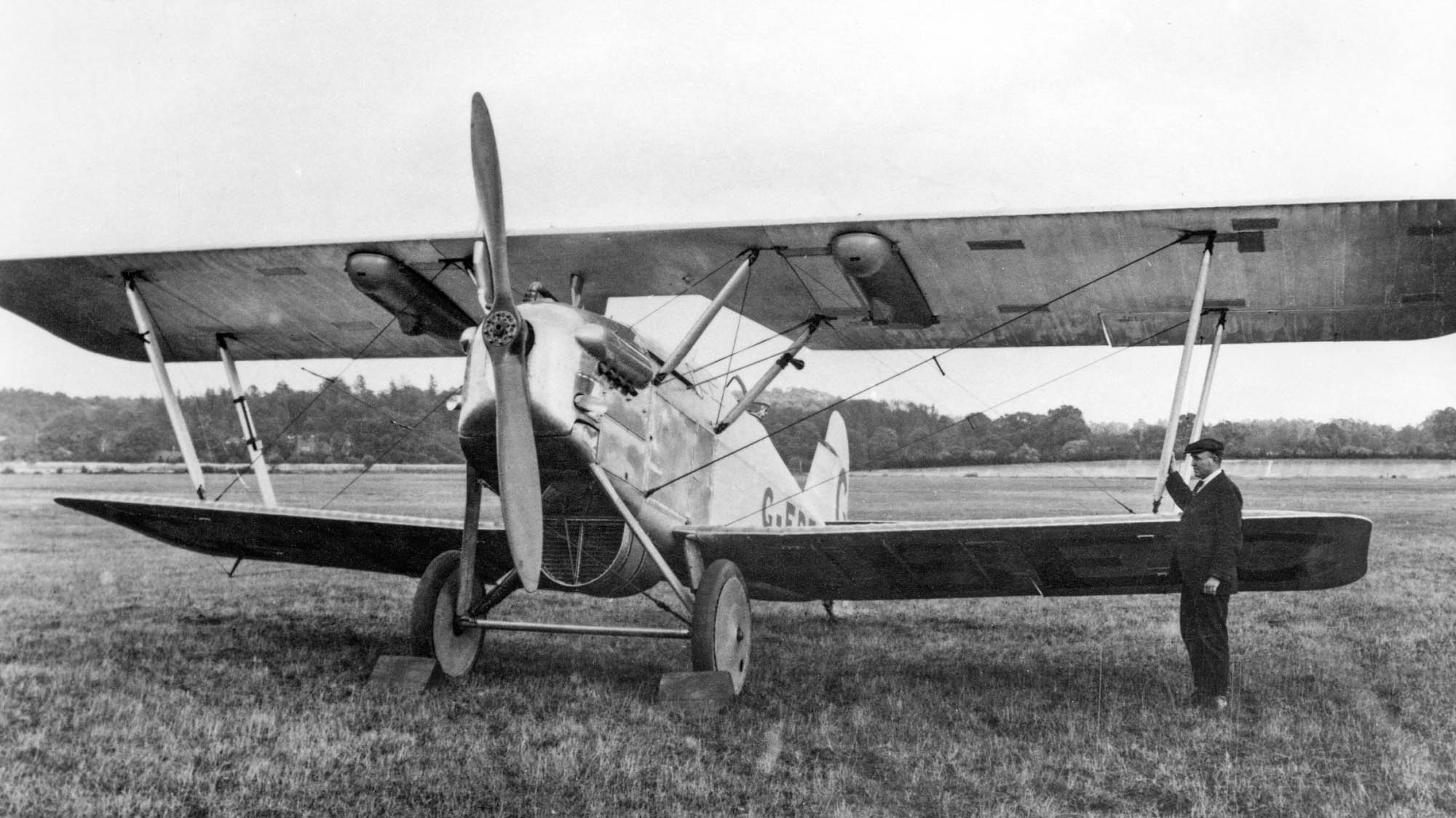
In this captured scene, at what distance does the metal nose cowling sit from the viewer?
4312 mm

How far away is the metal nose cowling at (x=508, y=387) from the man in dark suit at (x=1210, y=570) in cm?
328

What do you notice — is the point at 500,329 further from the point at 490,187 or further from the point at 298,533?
the point at 298,533

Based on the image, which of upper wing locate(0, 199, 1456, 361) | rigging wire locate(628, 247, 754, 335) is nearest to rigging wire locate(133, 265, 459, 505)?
upper wing locate(0, 199, 1456, 361)

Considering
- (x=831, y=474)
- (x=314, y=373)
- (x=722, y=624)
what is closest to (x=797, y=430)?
(x=831, y=474)

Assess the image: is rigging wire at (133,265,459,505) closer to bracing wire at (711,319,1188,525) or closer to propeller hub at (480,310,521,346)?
propeller hub at (480,310,521,346)

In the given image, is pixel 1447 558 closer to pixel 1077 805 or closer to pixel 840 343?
pixel 840 343

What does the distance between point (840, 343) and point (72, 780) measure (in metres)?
5.91

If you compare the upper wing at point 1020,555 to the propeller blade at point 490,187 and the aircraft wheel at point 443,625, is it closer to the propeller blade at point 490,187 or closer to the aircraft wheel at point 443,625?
A: the aircraft wheel at point 443,625

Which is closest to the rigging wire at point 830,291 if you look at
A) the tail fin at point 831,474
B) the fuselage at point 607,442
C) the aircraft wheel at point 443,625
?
the fuselage at point 607,442

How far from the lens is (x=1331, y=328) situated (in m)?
6.68

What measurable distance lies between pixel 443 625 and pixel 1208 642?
406cm

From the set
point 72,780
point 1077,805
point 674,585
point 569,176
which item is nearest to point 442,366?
point 569,176

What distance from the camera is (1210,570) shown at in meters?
4.99

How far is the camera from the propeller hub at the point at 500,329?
4.41 meters
